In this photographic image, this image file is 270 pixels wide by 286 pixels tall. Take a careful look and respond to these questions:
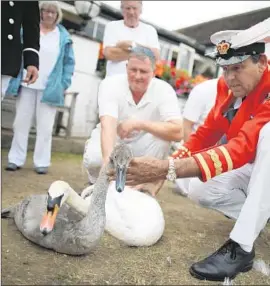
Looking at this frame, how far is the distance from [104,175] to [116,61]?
2761 millimetres

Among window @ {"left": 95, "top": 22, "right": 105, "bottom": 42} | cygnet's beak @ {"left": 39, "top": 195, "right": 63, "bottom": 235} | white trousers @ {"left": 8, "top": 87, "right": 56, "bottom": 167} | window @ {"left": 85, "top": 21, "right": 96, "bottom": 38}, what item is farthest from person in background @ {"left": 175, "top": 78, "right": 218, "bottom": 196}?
window @ {"left": 95, "top": 22, "right": 105, "bottom": 42}

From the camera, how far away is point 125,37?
5.60 metres

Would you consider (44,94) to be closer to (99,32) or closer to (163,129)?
(163,129)

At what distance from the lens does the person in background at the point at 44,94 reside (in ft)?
18.3

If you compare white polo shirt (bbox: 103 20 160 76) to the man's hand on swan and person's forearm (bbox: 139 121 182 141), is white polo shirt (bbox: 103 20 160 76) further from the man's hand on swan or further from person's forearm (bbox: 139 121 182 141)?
the man's hand on swan

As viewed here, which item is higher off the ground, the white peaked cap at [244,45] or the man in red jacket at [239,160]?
the white peaked cap at [244,45]

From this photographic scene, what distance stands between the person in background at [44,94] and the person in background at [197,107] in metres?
1.61

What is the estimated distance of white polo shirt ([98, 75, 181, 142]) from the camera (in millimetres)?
4316

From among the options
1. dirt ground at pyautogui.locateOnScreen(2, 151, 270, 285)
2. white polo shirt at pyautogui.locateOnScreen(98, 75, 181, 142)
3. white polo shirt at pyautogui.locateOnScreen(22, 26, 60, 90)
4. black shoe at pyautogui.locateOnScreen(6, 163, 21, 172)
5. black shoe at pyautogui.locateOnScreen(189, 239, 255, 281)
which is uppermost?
white polo shirt at pyautogui.locateOnScreen(22, 26, 60, 90)

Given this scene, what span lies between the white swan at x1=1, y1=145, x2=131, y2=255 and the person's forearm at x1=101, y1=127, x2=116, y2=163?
0.63 metres

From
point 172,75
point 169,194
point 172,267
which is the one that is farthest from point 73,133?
point 172,267

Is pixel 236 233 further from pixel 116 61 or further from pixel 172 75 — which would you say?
pixel 172 75

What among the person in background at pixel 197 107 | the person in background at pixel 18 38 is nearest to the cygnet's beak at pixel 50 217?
the person in background at pixel 18 38

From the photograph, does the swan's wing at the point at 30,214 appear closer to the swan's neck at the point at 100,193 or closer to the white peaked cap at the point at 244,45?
the swan's neck at the point at 100,193
